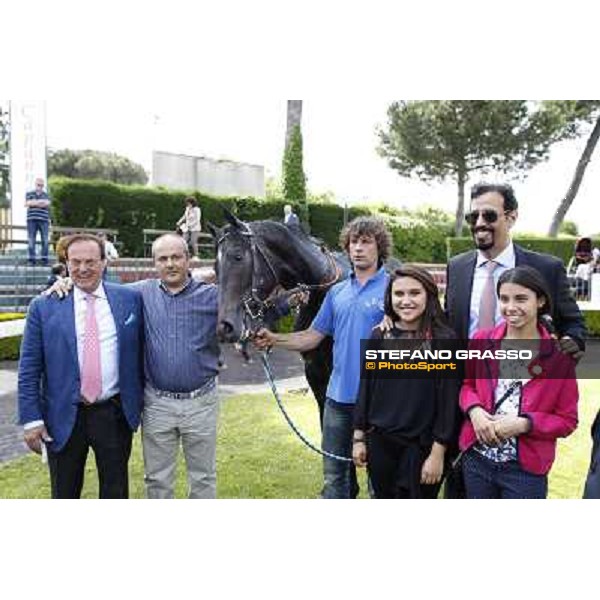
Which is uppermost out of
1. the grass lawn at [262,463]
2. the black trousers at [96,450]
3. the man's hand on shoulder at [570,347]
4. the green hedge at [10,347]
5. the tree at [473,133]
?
the tree at [473,133]

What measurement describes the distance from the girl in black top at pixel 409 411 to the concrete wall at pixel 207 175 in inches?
47.0

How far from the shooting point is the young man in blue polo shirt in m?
2.65

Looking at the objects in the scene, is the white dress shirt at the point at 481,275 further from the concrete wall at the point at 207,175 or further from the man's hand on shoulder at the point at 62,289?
the man's hand on shoulder at the point at 62,289

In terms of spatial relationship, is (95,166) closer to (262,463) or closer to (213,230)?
(213,230)

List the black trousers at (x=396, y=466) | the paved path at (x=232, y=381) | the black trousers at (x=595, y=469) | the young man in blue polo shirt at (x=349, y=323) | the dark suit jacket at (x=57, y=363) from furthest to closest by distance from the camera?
1. the paved path at (x=232, y=381)
2. the dark suit jacket at (x=57, y=363)
3. the young man in blue polo shirt at (x=349, y=323)
4. the black trousers at (x=396, y=466)
5. the black trousers at (x=595, y=469)

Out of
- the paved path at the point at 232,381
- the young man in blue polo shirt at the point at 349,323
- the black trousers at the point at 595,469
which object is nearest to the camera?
the black trousers at the point at 595,469

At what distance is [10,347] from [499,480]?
2.35m

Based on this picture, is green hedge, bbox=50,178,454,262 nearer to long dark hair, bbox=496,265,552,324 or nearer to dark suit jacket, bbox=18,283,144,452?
dark suit jacket, bbox=18,283,144,452

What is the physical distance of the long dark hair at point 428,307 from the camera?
2.45 m

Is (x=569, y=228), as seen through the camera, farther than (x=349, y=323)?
Yes

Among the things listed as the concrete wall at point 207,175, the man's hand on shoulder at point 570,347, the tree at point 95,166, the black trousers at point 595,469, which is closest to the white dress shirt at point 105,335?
the tree at point 95,166

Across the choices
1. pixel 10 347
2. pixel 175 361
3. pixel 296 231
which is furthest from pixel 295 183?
pixel 10 347

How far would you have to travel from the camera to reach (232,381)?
3756 millimetres
